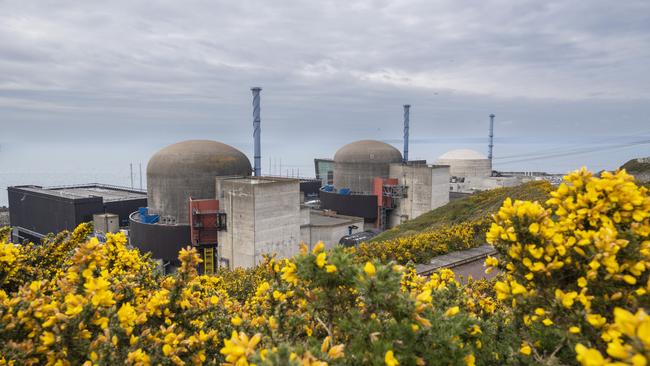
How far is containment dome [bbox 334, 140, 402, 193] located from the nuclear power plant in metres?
0.12

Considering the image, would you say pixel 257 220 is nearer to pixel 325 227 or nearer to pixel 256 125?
pixel 325 227

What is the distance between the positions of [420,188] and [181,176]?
24880mm

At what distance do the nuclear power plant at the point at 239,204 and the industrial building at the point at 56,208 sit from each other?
111mm

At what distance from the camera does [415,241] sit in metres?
18.1

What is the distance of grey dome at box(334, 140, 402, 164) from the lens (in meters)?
48.6

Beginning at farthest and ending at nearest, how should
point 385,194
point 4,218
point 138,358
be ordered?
point 4,218 < point 385,194 < point 138,358

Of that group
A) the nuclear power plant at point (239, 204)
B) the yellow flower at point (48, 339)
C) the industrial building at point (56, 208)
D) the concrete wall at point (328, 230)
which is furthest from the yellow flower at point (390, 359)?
the industrial building at point (56, 208)

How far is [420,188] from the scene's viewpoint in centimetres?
4525

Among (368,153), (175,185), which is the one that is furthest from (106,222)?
(368,153)

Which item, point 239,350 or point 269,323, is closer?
point 239,350

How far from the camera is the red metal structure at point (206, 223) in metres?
31.0

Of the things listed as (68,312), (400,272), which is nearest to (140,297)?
(68,312)

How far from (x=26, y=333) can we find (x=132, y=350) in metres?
1.32

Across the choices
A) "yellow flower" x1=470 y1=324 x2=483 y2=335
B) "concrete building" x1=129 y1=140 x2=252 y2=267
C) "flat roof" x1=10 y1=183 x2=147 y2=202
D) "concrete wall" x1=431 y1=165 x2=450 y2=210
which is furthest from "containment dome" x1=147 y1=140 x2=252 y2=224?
"yellow flower" x1=470 y1=324 x2=483 y2=335
